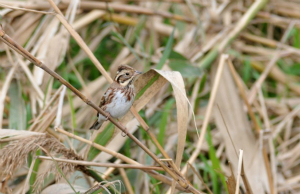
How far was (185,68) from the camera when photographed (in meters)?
4.34

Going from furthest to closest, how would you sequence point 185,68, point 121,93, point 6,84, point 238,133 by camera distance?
point 185,68
point 238,133
point 6,84
point 121,93

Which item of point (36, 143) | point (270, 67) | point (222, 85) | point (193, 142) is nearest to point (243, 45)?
point (270, 67)

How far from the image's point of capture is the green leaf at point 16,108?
3.78m

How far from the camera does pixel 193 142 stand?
439cm

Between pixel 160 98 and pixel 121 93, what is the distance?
A: 1.34 meters

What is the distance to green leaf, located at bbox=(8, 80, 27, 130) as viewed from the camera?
149 inches

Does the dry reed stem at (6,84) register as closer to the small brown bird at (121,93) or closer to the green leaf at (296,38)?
the small brown bird at (121,93)

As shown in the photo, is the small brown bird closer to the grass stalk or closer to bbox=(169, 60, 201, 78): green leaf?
bbox=(169, 60, 201, 78): green leaf

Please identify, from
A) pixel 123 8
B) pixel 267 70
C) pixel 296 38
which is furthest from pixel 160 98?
pixel 296 38

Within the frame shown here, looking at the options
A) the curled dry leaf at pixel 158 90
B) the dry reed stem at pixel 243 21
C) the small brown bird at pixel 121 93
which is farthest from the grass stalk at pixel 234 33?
the small brown bird at pixel 121 93

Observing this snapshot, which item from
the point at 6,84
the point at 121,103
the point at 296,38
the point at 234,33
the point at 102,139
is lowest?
the point at 296,38

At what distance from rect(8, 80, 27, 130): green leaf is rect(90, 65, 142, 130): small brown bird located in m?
0.78

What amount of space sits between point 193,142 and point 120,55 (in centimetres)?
107

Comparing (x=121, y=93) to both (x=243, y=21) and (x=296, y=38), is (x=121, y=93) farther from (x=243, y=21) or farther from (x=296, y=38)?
(x=296, y=38)
